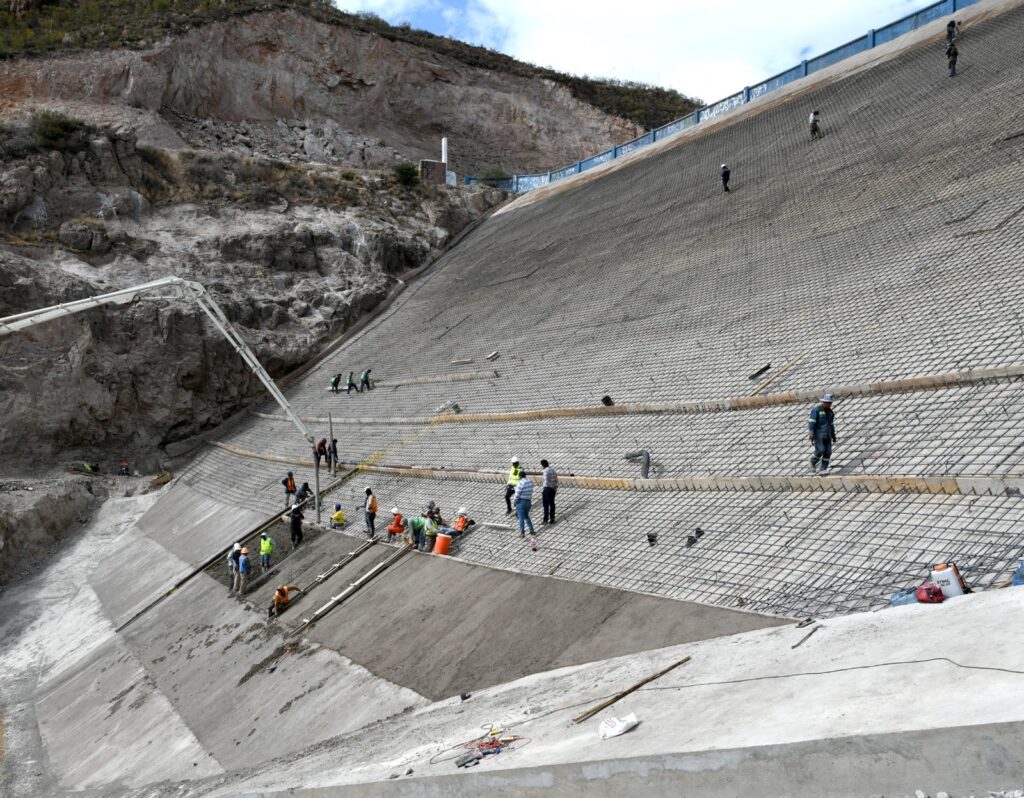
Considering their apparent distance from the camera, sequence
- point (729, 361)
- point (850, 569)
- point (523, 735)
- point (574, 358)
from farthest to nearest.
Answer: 1. point (574, 358)
2. point (729, 361)
3. point (850, 569)
4. point (523, 735)

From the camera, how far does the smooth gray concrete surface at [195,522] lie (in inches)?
668

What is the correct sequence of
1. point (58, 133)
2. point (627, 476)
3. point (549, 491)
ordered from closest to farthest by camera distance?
1. point (549, 491)
2. point (627, 476)
3. point (58, 133)

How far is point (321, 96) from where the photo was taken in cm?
4584

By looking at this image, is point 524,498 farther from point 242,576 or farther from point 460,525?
point 242,576

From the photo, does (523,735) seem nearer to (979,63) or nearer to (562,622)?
(562,622)

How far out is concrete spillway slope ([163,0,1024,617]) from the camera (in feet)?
24.3

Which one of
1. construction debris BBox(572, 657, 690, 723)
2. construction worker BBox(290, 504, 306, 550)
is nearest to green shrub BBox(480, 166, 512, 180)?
construction worker BBox(290, 504, 306, 550)

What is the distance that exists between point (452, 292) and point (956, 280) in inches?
772

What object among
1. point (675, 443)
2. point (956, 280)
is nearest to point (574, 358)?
point (675, 443)

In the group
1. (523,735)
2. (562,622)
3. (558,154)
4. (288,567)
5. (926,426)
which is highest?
(558,154)

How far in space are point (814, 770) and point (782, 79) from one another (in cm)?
3271

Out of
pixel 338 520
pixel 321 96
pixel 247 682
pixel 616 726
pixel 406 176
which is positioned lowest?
pixel 247 682

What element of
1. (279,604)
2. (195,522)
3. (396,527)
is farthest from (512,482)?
(195,522)

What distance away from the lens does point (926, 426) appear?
8.35 metres
